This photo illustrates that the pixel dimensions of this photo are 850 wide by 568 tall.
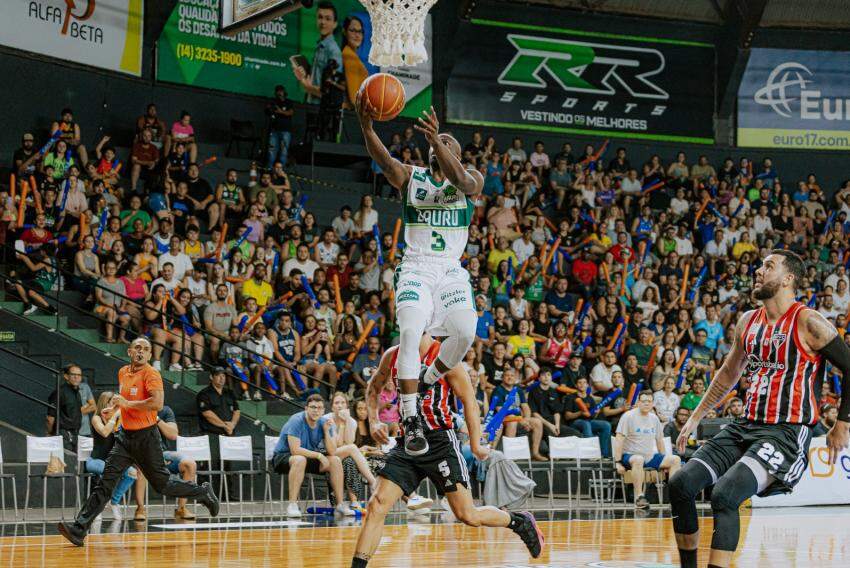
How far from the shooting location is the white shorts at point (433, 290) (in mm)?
7840

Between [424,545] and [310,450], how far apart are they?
3940mm

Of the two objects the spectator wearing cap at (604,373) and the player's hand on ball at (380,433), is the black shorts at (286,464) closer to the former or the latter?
the spectator wearing cap at (604,373)

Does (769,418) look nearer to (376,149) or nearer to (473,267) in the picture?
(376,149)

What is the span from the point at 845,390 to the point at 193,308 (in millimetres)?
11351

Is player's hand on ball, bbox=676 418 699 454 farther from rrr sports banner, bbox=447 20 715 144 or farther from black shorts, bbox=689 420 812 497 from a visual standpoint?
rrr sports banner, bbox=447 20 715 144

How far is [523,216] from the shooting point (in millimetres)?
22203

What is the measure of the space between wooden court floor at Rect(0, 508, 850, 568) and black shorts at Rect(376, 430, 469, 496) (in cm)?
149

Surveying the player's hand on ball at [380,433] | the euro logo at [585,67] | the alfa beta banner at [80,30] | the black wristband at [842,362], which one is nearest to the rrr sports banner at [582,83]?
the euro logo at [585,67]

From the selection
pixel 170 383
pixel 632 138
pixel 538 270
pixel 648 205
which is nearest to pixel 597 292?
pixel 538 270

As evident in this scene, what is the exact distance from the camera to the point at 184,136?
19891 mm

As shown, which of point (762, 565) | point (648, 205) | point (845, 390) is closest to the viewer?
point (845, 390)

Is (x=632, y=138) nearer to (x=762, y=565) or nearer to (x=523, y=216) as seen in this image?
(x=523, y=216)

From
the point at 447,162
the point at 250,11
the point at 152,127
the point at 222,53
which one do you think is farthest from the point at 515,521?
the point at 222,53

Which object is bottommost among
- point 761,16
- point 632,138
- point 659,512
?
point 659,512
